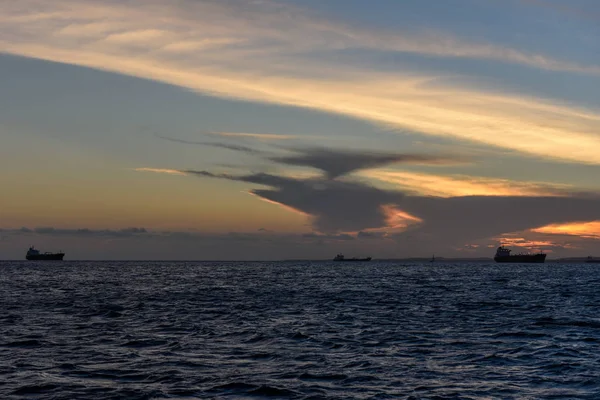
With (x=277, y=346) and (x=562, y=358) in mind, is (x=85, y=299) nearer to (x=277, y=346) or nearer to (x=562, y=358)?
(x=277, y=346)

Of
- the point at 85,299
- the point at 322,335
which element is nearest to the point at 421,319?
the point at 322,335

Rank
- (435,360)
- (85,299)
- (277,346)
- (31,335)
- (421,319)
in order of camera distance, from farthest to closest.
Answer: (85,299) < (421,319) < (31,335) < (277,346) < (435,360)

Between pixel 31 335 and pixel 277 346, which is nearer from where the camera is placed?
pixel 277 346

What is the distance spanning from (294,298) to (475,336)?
39.1 m

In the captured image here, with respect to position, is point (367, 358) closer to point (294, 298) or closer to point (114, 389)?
point (114, 389)

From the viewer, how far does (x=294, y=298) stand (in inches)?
3123

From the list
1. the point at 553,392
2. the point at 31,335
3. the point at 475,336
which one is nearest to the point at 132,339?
the point at 31,335

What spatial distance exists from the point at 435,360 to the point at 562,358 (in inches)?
272

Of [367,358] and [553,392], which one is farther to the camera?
[367,358]

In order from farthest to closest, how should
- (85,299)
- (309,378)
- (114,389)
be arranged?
(85,299) → (309,378) → (114,389)

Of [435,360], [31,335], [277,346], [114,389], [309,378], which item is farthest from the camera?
[31,335]

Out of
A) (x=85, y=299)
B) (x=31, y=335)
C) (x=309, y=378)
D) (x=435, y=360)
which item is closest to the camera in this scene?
(x=309, y=378)

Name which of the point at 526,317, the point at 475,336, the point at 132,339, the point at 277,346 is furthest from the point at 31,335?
the point at 526,317

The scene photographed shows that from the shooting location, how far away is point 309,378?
28.6m
